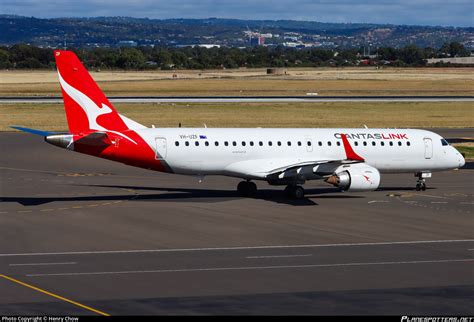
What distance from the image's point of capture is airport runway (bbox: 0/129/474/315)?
1123 inches

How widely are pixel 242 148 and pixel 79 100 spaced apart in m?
9.07

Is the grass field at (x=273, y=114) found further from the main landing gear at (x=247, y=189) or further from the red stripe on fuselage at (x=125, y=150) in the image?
the red stripe on fuselage at (x=125, y=150)

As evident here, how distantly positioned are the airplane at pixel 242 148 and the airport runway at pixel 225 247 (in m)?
1.53

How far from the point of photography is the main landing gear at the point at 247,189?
172 feet

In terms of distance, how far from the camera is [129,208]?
47.5 m

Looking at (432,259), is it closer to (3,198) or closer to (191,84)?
(3,198)

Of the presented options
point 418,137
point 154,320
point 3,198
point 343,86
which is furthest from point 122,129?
point 343,86

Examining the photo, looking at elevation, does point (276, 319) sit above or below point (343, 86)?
above

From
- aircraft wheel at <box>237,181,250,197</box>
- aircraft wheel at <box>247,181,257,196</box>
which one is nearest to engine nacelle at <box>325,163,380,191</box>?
aircraft wheel at <box>247,181,257,196</box>

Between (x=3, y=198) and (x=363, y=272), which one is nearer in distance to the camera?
(x=363, y=272)

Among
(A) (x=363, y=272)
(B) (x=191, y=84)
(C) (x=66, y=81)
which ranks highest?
(C) (x=66, y=81)

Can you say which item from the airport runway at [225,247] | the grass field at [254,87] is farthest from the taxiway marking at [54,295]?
the grass field at [254,87]

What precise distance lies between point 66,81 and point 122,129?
12.3ft

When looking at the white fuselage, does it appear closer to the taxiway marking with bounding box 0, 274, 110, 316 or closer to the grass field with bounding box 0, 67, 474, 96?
the taxiway marking with bounding box 0, 274, 110, 316
